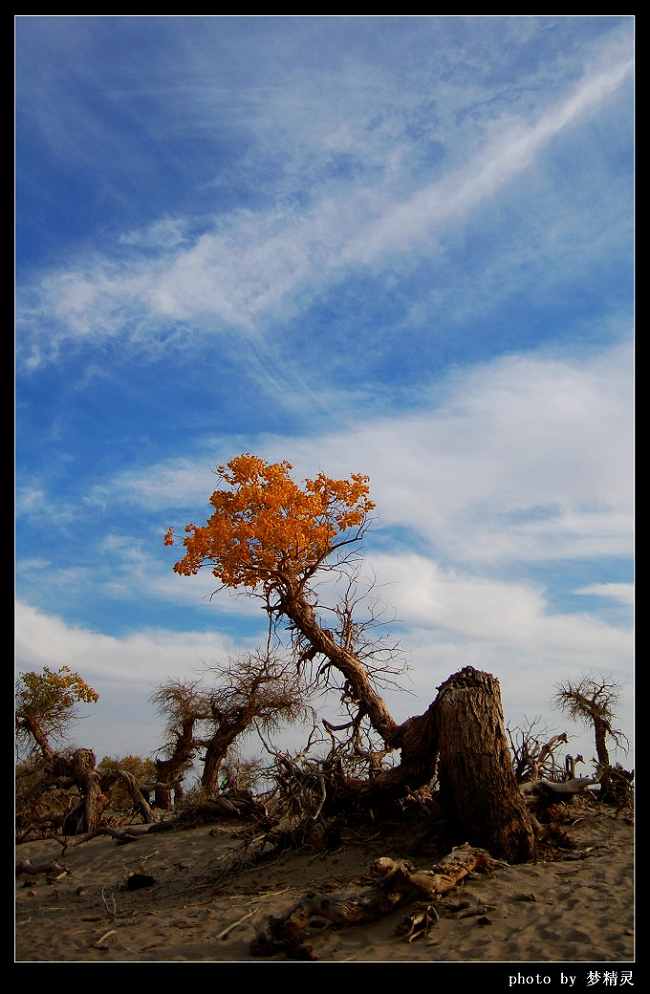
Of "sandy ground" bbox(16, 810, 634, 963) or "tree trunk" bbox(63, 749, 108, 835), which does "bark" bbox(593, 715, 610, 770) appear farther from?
"tree trunk" bbox(63, 749, 108, 835)

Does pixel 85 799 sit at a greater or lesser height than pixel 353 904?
lesser

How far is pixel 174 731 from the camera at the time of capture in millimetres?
23203

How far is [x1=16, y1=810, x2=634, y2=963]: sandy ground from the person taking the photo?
Result: 7.67 meters

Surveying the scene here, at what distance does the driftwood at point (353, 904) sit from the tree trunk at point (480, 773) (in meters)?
1.45

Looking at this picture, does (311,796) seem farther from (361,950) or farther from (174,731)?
(174,731)

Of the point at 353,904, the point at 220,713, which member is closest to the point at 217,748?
the point at 220,713

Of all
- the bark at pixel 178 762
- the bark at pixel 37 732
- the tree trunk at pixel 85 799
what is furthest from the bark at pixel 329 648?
the bark at pixel 37 732

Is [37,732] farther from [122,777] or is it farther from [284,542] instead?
[284,542]

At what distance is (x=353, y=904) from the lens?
28.0 ft

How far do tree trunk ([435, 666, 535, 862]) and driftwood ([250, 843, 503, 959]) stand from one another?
4.74 ft

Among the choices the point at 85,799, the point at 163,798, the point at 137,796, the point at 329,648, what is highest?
the point at 329,648

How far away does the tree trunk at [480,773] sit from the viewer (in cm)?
1059

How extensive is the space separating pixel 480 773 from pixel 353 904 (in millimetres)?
3117

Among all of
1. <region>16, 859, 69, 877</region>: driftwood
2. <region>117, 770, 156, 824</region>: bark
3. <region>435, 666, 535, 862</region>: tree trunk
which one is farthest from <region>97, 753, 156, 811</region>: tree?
<region>435, 666, 535, 862</region>: tree trunk
